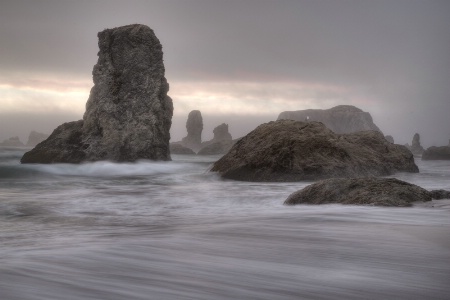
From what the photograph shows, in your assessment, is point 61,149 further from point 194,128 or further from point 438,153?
point 194,128

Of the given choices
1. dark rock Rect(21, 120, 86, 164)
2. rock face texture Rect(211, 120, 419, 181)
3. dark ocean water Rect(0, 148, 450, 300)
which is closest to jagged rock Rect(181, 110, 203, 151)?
dark rock Rect(21, 120, 86, 164)

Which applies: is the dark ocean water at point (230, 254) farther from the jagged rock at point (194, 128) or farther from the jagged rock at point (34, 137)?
the jagged rock at point (34, 137)

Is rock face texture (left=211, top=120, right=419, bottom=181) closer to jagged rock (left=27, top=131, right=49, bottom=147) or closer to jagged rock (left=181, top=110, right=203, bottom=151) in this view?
jagged rock (left=181, top=110, right=203, bottom=151)

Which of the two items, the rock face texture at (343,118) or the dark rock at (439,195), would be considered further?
the rock face texture at (343,118)

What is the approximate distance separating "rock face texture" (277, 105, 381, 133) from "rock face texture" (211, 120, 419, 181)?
140208mm

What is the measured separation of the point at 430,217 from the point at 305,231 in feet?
5.44

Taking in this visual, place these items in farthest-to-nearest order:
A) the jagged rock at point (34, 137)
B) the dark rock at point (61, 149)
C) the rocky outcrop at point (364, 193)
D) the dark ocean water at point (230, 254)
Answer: the jagged rock at point (34, 137)
the dark rock at point (61, 149)
the rocky outcrop at point (364, 193)
the dark ocean water at point (230, 254)

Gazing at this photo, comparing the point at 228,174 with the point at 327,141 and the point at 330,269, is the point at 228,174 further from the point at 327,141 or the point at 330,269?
the point at 330,269

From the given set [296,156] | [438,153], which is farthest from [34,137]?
[296,156]

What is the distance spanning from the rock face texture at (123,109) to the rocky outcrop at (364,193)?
16.1 meters

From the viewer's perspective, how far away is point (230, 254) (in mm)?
3367

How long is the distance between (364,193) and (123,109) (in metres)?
18.1

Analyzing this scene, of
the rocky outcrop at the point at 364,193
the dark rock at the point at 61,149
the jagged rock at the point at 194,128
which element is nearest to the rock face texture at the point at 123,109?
the dark rock at the point at 61,149

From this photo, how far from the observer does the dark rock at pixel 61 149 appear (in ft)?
70.8
